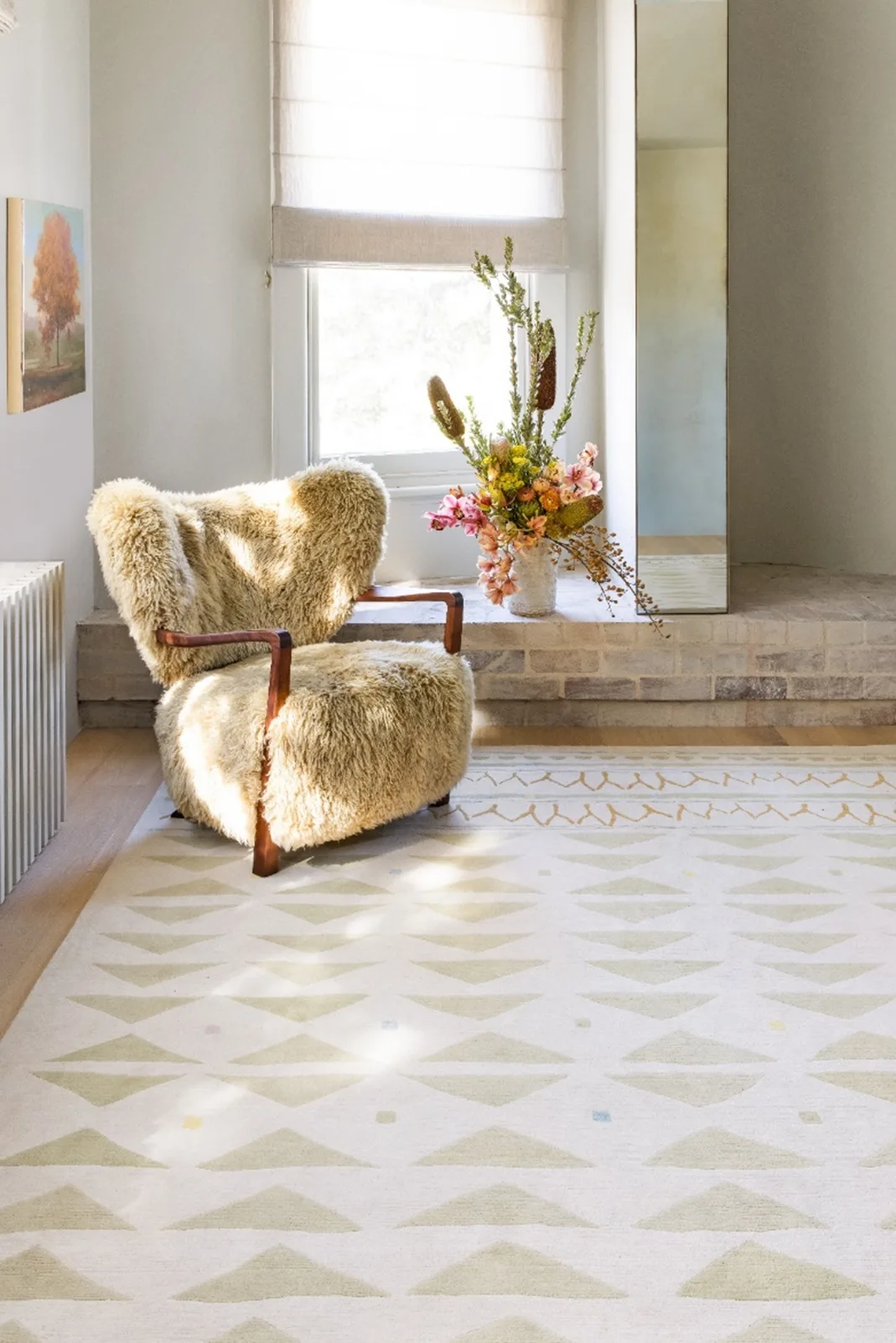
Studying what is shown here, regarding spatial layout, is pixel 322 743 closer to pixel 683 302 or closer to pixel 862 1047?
pixel 862 1047

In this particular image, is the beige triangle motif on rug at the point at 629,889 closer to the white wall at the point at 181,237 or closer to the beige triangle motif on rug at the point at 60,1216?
the beige triangle motif on rug at the point at 60,1216

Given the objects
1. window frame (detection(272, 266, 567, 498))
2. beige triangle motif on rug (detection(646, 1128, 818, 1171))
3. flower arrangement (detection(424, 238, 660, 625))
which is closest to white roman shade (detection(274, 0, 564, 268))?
window frame (detection(272, 266, 567, 498))

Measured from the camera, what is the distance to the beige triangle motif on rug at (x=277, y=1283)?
75.0 inches

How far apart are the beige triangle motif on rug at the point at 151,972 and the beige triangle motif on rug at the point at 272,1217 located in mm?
821

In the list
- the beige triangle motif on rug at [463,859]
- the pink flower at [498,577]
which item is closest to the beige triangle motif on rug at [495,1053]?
the beige triangle motif on rug at [463,859]

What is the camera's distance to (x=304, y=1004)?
2.79 m

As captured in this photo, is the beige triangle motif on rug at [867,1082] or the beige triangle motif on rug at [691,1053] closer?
the beige triangle motif on rug at [867,1082]

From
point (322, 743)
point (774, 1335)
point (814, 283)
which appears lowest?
point (774, 1335)

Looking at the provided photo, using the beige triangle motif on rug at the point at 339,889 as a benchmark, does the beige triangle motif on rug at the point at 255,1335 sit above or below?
below

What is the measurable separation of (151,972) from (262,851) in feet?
1.93

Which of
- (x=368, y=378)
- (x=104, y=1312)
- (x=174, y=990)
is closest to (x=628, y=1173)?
(x=104, y=1312)

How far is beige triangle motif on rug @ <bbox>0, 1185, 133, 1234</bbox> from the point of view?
2062 millimetres

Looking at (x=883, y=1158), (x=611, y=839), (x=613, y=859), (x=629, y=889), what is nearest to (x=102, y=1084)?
(x=883, y=1158)

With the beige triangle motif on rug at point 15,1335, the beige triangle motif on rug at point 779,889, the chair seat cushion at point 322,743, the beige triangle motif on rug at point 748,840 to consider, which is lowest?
the beige triangle motif on rug at point 15,1335
